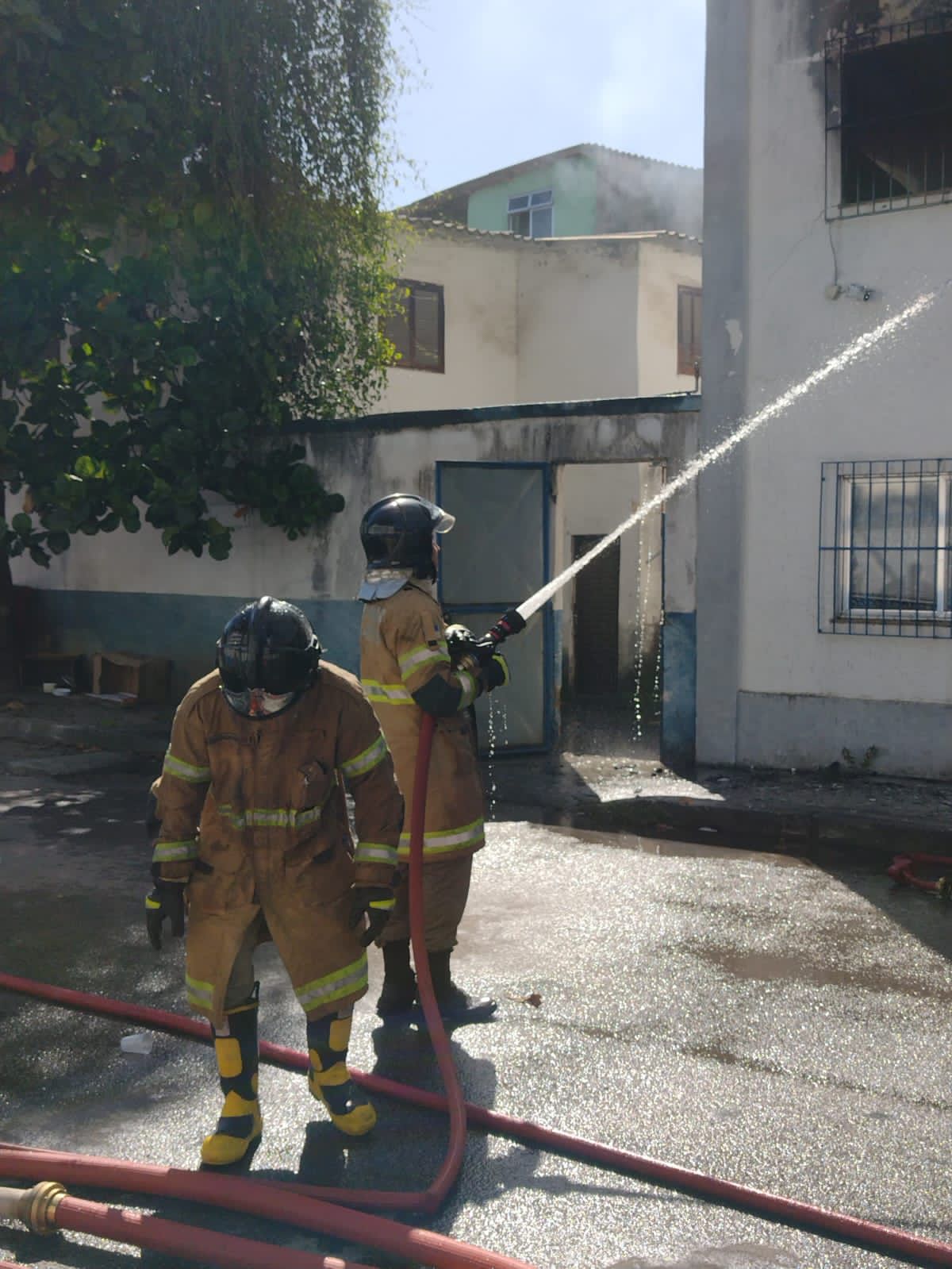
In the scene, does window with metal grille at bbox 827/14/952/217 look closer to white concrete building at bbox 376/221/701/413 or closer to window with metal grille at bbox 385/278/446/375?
white concrete building at bbox 376/221/701/413

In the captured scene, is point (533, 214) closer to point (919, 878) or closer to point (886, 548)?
point (886, 548)

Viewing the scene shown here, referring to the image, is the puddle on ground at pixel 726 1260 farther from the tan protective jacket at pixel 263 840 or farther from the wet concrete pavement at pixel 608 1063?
the tan protective jacket at pixel 263 840

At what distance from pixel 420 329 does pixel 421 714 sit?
14.5m

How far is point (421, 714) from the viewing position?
5016 millimetres

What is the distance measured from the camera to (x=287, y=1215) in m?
3.30

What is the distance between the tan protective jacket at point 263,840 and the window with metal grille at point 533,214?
2107 centimetres

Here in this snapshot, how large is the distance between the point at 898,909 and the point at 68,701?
9593mm

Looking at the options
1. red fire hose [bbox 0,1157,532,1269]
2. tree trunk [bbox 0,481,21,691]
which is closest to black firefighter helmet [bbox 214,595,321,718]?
red fire hose [bbox 0,1157,532,1269]

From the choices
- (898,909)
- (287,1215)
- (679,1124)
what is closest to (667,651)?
(898,909)

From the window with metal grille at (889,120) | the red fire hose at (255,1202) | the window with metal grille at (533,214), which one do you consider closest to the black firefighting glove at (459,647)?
the red fire hose at (255,1202)

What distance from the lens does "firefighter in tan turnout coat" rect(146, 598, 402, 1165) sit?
3.72m

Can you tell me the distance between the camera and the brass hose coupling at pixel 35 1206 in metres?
3.32

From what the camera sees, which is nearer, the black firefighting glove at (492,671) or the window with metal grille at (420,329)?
the black firefighting glove at (492,671)

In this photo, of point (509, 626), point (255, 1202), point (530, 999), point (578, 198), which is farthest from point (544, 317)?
point (255, 1202)
